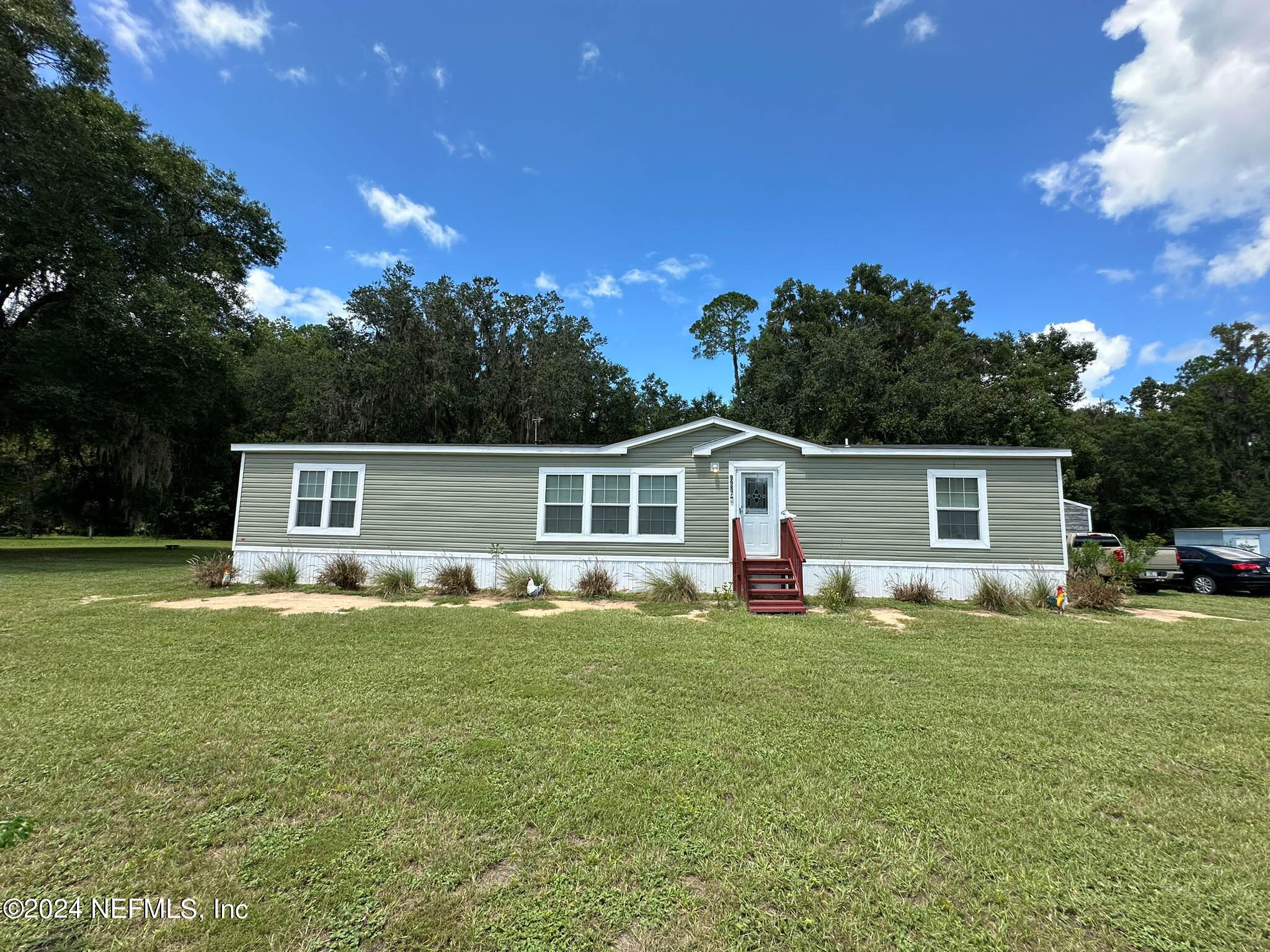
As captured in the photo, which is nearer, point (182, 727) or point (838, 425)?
point (182, 727)

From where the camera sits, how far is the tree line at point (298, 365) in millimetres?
15156

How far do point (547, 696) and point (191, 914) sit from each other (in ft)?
8.82

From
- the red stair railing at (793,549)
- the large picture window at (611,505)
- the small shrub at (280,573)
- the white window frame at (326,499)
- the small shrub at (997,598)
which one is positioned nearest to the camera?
the small shrub at (997,598)

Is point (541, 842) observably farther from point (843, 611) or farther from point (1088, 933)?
point (843, 611)

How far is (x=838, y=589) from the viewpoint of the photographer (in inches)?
384

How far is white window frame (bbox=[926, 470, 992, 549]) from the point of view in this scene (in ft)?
34.1

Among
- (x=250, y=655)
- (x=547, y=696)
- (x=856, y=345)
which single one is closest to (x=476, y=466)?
(x=250, y=655)

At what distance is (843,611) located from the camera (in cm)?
894

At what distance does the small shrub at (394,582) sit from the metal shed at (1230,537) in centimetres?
2589

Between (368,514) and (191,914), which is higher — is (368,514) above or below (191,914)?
above

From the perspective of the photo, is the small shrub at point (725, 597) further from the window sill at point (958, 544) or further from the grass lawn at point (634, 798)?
the window sill at point (958, 544)

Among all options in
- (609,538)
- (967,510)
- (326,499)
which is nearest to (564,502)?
(609,538)

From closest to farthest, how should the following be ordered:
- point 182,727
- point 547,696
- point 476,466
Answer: point 182,727, point 547,696, point 476,466

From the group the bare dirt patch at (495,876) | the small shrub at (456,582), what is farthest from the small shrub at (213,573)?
the bare dirt patch at (495,876)
